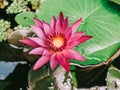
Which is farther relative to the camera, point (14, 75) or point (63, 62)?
point (14, 75)

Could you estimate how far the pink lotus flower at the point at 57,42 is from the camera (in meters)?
1.89

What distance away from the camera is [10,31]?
8.16 ft

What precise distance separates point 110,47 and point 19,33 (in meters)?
0.62

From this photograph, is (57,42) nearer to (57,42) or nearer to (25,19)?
(57,42)

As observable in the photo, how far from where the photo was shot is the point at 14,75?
2.38 metres

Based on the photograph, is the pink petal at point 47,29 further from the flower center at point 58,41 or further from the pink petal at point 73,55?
the pink petal at point 73,55

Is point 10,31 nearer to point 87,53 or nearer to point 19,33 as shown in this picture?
point 19,33

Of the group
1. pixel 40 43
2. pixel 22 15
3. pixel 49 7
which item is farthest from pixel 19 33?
pixel 40 43

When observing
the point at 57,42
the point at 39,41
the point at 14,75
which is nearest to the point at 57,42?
the point at 57,42

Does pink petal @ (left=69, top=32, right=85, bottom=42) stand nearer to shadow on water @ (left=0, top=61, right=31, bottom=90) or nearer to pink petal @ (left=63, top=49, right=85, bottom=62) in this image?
pink petal @ (left=63, top=49, right=85, bottom=62)

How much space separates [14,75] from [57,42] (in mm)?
608

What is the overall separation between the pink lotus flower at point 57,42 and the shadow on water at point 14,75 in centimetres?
51

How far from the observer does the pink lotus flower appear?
1.89 metres

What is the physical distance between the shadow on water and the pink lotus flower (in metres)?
0.51
